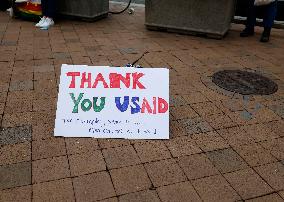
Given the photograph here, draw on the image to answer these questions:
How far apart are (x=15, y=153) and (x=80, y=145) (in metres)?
0.53

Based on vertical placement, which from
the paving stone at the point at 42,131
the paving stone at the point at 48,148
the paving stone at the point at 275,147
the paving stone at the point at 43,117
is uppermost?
the paving stone at the point at 43,117

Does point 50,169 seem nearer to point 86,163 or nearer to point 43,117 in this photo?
point 86,163

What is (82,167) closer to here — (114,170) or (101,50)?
(114,170)

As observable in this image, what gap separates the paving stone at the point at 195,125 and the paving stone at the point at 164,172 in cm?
53

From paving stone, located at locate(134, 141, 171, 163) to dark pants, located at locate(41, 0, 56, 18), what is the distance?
181 inches

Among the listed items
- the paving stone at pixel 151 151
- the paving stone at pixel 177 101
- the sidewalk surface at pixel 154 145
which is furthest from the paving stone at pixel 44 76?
the paving stone at pixel 151 151

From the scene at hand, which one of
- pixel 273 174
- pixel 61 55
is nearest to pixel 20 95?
pixel 61 55

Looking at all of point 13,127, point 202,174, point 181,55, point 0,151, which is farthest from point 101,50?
point 202,174

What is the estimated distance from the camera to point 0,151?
2.67 metres

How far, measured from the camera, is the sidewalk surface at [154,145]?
2.34 metres

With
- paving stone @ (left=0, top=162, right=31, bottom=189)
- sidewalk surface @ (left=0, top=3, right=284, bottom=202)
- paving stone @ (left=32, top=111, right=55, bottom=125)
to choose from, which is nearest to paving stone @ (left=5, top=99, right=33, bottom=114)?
sidewalk surface @ (left=0, top=3, right=284, bottom=202)

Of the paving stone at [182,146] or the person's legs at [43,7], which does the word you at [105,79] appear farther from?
the person's legs at [43,7]

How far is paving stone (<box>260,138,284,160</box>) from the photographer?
2803mm

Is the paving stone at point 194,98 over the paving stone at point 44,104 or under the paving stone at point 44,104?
under
